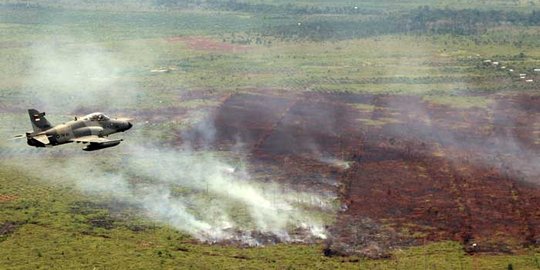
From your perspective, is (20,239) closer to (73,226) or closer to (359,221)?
(73,226)

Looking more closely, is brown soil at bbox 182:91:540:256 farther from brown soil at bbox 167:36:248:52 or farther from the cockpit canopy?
brown soil at bbox 167:36:248:52

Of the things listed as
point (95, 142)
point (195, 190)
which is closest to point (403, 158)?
point (195, 190)

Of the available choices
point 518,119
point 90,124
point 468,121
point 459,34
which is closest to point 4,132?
point 90,124

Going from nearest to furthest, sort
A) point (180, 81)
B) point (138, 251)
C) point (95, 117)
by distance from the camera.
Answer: point (138, 251), point (95, 117), point (180, 81)

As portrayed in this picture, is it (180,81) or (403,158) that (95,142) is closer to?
(403,158)

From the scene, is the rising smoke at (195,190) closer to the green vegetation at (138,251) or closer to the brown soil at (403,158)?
the green vegetation at (138,251)

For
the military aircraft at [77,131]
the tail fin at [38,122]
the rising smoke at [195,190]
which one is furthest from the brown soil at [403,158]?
the tail fin at [38,122]
